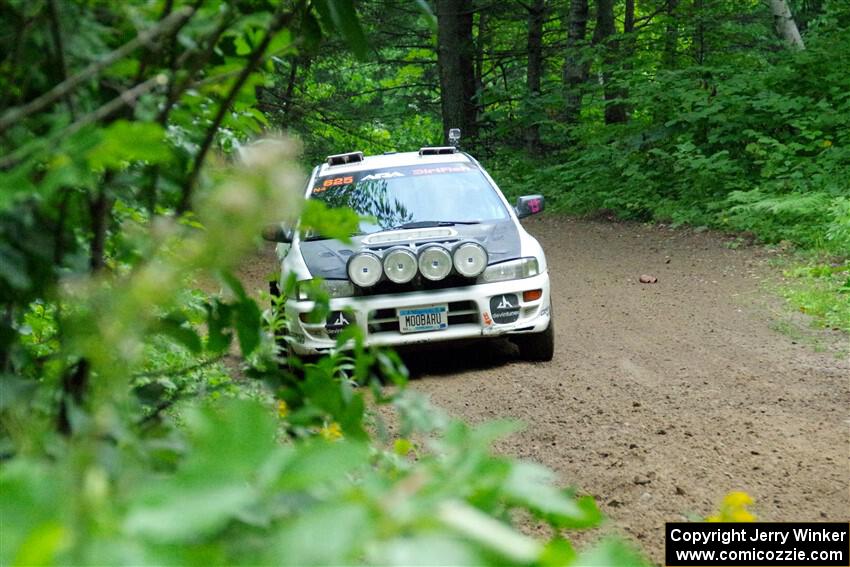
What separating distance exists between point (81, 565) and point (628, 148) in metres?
19.3

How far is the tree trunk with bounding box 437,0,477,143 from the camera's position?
2322 cm

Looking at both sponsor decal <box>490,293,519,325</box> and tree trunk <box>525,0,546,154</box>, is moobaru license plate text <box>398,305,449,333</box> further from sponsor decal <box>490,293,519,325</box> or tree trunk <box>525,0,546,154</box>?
tree trunk <box>525,0,546,154</box>

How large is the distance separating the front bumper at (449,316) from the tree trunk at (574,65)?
14.8m

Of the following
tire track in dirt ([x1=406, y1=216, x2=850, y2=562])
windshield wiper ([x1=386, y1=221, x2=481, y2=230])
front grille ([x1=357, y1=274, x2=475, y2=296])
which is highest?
windshield wiper ([x1=386, y1=221, x2=481, y2=230])

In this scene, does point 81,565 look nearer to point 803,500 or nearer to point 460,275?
point 803,500

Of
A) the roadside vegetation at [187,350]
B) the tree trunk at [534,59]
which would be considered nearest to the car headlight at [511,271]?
the roadside vegetation at [187,350]

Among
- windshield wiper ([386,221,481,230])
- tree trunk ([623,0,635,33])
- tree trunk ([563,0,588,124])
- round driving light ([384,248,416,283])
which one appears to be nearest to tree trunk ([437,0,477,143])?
tree trunk ([563,0,588,124])

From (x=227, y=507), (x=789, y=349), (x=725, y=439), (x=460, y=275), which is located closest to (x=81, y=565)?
(x=227, y=507)

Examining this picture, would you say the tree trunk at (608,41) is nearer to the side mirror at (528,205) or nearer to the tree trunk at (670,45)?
the tree trunk at (670,45)

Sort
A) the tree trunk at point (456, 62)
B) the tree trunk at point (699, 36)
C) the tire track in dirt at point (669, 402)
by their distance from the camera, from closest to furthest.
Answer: the tire track in dirt at point (669, 402), the tree trunk at point (699, 36), the tree trunk at point (456, 62)

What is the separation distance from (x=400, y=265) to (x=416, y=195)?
3.91 ft

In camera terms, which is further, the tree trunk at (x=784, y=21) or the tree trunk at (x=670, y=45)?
the tree trunk at (x=670, y=45)

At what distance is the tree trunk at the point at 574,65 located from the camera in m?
22.4

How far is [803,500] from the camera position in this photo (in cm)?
483
